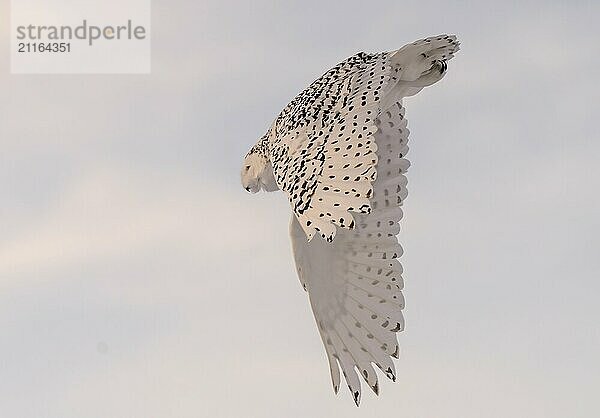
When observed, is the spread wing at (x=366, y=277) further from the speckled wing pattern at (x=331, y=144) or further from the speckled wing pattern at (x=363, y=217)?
the speckled wing pattern at (x=331, y=144)

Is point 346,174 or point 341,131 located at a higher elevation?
point 341,131

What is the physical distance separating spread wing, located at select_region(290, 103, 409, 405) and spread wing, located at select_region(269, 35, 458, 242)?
0.39 meters

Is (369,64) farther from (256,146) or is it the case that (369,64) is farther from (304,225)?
(304,225)

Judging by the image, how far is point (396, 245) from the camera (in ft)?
25.6

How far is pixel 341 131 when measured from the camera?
6.09 metres

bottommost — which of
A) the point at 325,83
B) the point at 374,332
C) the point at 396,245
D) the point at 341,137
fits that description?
the point at 374,332

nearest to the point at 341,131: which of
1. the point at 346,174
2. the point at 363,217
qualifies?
the point at 346,174

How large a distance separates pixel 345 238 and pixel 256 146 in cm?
103

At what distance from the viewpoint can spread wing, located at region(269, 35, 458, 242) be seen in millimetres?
5734

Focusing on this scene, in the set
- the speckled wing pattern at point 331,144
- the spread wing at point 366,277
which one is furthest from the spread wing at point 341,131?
the spread wing at point 366,277

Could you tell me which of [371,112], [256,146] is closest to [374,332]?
[256,146]

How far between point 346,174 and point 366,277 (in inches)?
84.3

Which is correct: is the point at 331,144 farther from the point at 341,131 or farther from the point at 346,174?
the point at 346,174

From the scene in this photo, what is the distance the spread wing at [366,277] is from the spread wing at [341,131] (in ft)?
1.29
